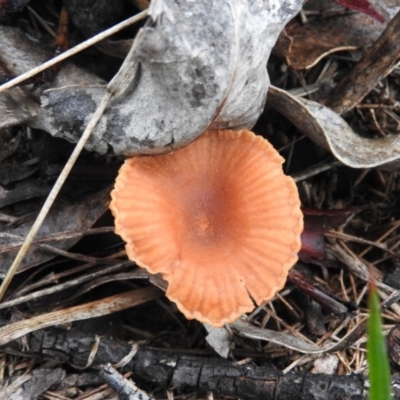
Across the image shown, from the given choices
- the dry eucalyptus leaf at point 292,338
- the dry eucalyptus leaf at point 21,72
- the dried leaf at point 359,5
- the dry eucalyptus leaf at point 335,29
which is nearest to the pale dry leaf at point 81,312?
the dry eucalyptus leaf at point 292,338

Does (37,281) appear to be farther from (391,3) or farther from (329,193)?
(391,3)

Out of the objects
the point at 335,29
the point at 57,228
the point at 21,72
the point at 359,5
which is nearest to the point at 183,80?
the point at 21,72

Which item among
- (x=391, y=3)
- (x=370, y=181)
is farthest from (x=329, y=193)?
(x=391, y=3)

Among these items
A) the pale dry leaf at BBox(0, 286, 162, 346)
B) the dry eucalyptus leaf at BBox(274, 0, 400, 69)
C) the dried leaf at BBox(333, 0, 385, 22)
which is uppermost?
the dried leaf at BBox(333, 0, 385, 22)

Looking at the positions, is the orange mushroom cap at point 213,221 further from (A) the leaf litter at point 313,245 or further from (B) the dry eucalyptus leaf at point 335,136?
(B) the dry eucalyptus leaf at point 335,136

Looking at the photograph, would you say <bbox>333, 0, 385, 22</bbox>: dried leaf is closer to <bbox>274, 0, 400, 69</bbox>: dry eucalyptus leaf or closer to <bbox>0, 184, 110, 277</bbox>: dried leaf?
<bbox>274, 0, 400, 69</bbox>: dry eucalyptus leaf

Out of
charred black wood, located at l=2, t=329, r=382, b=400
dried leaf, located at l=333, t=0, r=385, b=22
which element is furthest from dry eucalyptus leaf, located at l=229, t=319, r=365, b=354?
dried leaf, located at l=333, t=0, r=385, b=22

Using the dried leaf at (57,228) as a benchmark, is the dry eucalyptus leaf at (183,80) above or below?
above
